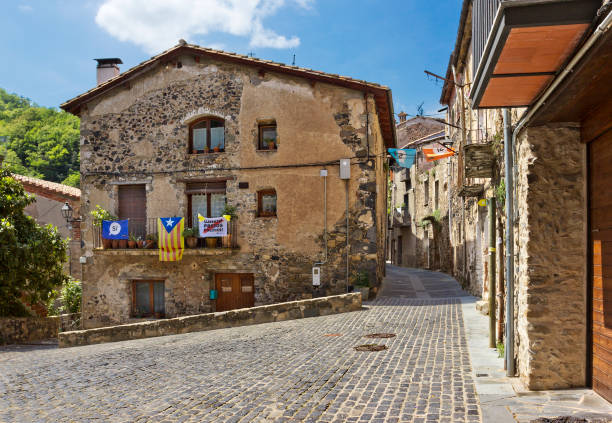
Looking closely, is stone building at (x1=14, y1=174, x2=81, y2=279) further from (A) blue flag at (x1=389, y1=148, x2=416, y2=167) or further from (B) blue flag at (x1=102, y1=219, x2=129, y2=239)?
(A) blue flag at (x1=389, y1=148, x2=416, y2=167)

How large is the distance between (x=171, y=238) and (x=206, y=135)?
11.5 ft

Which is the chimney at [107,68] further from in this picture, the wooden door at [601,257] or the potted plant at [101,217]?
the wooden door at [601,257]

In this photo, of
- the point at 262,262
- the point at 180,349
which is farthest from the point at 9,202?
the point at 180,349

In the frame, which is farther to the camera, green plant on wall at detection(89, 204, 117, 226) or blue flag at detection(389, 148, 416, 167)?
green plant on wall at detection(89, 204, 117, 226)

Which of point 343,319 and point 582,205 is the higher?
point 582,205

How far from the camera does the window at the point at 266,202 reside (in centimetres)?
1505

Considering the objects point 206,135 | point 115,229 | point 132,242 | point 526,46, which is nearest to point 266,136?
point 206,135

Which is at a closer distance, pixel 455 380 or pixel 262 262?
pixel 455 380

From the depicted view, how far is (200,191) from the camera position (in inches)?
614

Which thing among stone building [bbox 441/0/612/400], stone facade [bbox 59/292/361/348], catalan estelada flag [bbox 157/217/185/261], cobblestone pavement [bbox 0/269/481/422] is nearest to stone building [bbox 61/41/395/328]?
catalan estelada flag [bbox 157/217/185/261]

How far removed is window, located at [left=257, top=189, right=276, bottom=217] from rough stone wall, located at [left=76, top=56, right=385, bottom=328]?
234 mm

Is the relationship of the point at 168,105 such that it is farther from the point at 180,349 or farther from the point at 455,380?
the point at 455,380

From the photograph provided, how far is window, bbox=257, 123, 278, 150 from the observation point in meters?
15.1

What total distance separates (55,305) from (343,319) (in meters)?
14.5
